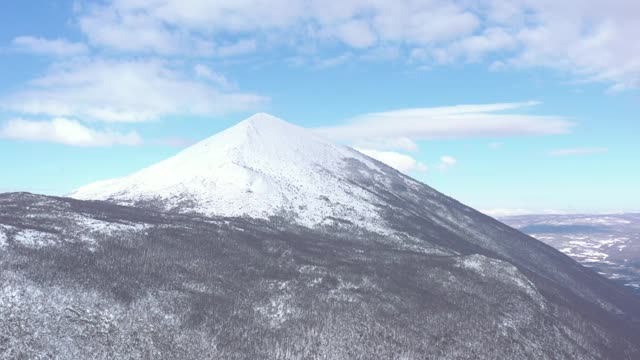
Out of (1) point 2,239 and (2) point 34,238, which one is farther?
(2) point 34,238

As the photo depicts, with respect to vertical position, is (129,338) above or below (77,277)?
below

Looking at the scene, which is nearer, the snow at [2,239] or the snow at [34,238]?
the snow at [2,239]

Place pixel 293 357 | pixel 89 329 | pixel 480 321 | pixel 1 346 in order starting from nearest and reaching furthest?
pixel 1 346 < pixel 89 329 < pixel 293 357 < pixel 480 321

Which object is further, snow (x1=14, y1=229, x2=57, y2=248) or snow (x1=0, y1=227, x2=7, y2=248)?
snow (x1=14, y1=229, x2=57, y2=248)

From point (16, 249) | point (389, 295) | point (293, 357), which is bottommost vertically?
point (293, 357)

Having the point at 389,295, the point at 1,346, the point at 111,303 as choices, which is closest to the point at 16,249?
the point at 111,303

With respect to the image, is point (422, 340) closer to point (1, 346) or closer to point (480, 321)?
point (480, 321)

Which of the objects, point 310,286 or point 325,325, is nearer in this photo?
point 325,325

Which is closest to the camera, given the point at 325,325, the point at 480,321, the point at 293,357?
the point at 293,357

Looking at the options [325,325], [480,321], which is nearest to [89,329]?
[325,325]
